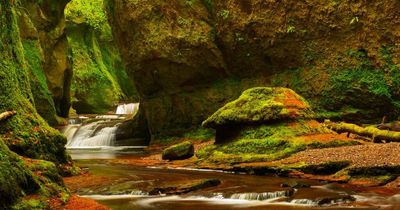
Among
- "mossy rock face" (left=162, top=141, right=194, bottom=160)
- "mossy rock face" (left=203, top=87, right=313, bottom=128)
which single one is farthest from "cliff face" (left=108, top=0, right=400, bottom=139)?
"mossy rock face" (left=162, top=141, right=194, bottom=160)

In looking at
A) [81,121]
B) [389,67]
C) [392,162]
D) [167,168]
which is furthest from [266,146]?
[81,121]

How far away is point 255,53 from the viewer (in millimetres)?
24656

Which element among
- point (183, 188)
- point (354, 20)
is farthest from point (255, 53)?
point (183, 188)

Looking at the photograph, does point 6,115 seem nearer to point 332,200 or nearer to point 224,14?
point 332,200

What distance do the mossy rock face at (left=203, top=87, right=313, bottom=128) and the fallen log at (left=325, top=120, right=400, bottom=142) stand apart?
143cm

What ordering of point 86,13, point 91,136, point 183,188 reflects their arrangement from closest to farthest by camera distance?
point 183,188, point 91,136, point 86,13

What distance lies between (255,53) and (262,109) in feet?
26.6

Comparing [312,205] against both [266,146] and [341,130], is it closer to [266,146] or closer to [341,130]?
[266,146]

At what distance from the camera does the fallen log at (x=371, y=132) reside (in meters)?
15.2

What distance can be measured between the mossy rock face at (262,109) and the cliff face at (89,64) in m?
30.6

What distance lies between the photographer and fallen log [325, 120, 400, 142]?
49.9 feet

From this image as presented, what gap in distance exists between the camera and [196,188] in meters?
11.0

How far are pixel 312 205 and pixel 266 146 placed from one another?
6.77 metres

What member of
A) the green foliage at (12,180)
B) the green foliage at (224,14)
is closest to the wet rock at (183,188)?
the green foliage at (12,180)
